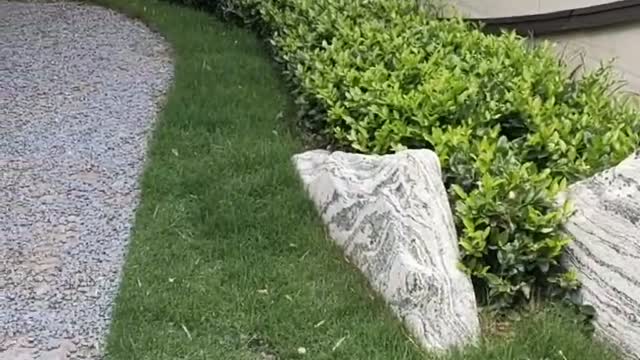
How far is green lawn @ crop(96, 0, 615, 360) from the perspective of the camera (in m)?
2.88

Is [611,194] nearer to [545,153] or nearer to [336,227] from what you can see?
[545,153]

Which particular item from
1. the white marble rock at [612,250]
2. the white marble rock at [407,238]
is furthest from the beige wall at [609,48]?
the white marble rock at [407,238]

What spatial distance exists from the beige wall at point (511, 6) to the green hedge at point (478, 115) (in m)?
0.27

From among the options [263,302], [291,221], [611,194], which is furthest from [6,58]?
[611,194]

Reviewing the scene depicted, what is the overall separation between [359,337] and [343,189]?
0.75 m

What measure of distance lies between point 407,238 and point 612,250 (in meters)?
0.63

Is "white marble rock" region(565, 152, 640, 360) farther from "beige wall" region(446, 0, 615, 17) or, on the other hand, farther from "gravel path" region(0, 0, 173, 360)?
"beige wall" region(446, 0, 615, 17)

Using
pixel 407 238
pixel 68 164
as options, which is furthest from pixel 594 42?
pixel 68 164

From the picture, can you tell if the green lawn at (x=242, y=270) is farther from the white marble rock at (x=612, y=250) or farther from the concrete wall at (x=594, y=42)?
the concrete wall at (x=594, y=42)

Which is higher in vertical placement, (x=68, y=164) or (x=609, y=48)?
(x=609, y=48)

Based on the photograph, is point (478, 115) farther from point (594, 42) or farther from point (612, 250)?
point (594, 42)

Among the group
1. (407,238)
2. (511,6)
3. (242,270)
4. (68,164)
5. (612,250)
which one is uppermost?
(511,6)

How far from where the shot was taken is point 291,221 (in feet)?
12.1

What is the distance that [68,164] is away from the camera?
4.45 meters
